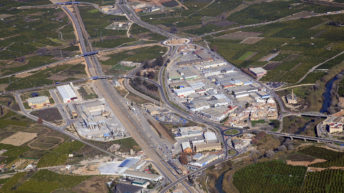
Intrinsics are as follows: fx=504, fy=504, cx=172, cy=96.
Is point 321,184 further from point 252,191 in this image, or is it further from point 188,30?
point 188,30

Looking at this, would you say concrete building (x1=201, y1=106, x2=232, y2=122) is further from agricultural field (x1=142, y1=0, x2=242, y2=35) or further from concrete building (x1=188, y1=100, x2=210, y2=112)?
agricultural field (x1=142, y1=0, x2=242, y2=35)

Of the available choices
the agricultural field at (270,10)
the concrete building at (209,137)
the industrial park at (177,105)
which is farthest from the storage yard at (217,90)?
the agricultural field at (270,10)

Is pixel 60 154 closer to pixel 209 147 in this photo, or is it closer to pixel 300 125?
pixel 209 147

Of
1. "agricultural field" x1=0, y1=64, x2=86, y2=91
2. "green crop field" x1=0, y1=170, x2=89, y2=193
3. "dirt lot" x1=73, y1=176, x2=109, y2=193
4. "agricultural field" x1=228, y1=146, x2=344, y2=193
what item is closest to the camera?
"agricultural field" x1=228, y1=146, x2=344, y2=193

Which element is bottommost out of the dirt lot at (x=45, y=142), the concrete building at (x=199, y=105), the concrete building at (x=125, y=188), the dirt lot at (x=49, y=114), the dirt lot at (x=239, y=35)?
the concrete building at (x=125, y=188)

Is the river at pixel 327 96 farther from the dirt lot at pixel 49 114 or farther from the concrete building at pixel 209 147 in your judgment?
the dirt lot at pixel 49 114

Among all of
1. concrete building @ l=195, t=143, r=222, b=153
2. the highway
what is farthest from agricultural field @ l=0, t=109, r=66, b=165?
concrete building @ l=195, t=143, r=222, b=153
